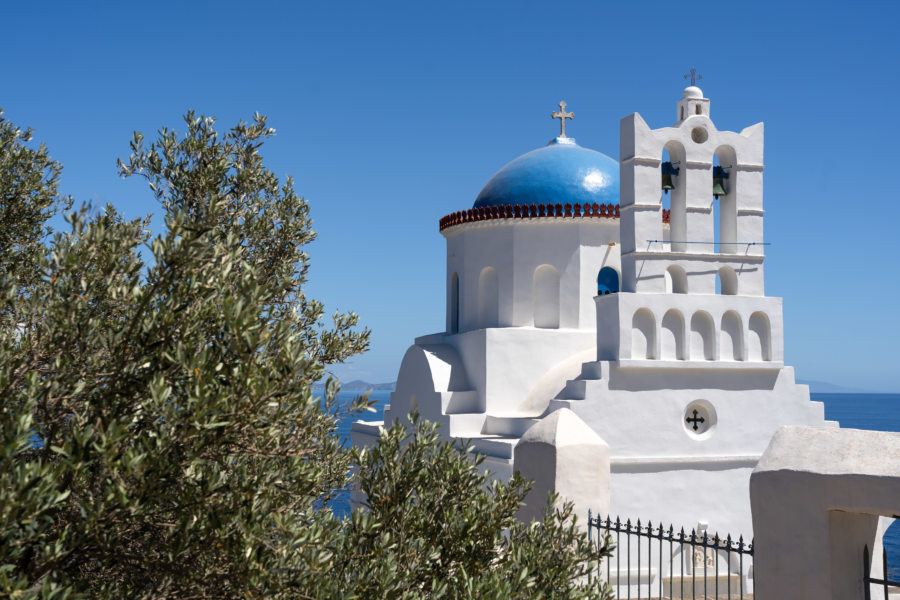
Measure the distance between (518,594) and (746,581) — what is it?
951 cm

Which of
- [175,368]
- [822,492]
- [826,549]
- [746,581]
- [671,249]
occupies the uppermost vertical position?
[671,249]

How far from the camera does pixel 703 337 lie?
13.6m

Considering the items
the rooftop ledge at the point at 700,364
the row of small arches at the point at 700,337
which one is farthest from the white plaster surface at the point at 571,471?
the row of small arches at the point at 700,337

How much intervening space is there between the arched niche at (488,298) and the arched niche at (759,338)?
498 cm

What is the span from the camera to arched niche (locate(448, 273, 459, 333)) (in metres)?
18.1

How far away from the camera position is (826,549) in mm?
5867

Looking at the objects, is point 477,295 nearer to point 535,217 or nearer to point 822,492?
point 535,217

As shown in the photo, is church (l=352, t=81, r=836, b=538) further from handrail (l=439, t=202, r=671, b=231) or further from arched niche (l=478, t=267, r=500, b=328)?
arched niche (l=478, t=267, r=500, b=328)

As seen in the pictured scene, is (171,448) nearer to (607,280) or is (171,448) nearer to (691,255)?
(691,255)

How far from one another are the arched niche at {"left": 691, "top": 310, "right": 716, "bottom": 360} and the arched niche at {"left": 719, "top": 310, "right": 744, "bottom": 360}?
168mm

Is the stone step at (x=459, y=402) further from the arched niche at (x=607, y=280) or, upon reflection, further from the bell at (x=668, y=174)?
the bell at (x=668, y=174)

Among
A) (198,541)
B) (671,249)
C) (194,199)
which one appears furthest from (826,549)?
(671,249)

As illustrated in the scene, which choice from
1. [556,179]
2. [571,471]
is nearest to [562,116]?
[556,179]

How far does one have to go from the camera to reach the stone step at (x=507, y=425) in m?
14.0
